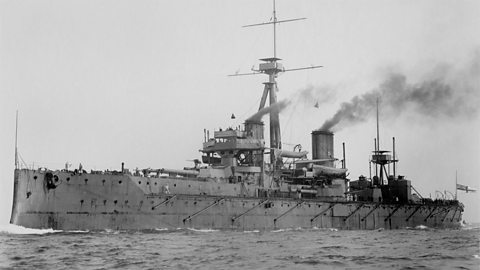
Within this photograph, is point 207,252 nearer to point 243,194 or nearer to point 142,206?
point 142,206

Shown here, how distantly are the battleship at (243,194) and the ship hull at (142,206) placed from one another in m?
0.05

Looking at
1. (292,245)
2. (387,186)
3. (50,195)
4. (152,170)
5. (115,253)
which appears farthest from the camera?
(387,186)

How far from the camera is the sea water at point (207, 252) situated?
75.8 feet

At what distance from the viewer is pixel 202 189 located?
42594 mm

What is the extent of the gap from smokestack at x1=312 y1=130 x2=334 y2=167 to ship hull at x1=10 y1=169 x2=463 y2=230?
7.51 metres

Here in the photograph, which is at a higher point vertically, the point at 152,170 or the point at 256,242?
the point at 152,170

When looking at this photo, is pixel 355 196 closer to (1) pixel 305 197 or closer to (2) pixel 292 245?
(1) pixel 305 197

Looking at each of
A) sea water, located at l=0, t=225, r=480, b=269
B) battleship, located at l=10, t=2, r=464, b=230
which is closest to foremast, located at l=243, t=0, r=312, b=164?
battleship, located at l=10, t=2, r=464, b=230

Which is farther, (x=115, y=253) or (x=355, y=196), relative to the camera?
(x=355, y=196)

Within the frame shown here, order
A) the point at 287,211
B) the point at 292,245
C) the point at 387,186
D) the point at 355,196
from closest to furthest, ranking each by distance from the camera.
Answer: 1. the point at 292,245
2. the point at 287,211
3. the point at 355,196
4. the point at 387,186

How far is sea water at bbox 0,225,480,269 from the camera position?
75.8 feet

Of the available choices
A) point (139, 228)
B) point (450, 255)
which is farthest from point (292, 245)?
point (139, 228)

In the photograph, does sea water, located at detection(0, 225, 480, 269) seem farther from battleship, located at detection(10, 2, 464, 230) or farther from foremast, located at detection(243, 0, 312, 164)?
foremast, located at detection(243, 0, 312, 164)

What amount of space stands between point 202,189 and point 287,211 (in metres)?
7.31
